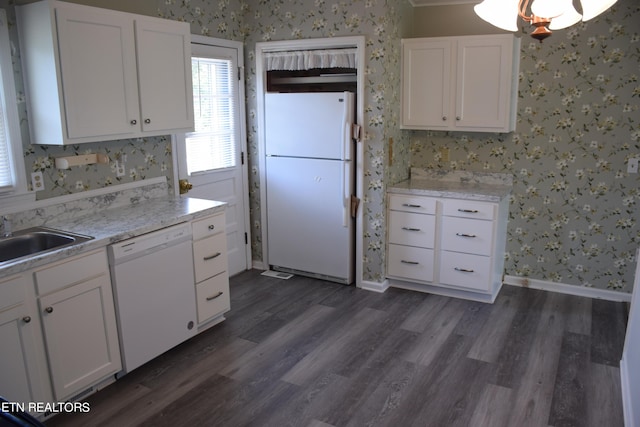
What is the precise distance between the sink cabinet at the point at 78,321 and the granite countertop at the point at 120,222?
0.20ft

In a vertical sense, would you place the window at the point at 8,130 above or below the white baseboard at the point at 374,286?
above

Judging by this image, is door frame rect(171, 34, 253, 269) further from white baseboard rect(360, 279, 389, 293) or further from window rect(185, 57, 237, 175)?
white baseboard rect(360, 279, 389, 293)

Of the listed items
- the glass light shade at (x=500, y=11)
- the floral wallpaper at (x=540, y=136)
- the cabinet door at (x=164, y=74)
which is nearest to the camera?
the glass light shade at (x=500, y=11)

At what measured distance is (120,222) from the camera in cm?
296

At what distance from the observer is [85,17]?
271 centimetres

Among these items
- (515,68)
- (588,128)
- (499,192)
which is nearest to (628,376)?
(499,192)

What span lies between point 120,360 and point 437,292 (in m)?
2.49

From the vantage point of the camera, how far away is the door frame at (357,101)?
3.95 m

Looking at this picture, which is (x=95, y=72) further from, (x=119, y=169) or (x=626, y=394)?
(x=626, y=394)

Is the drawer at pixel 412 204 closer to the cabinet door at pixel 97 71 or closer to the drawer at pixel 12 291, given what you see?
the cabinet door at pixel 97 71

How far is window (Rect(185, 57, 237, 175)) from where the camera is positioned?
13.0 ft

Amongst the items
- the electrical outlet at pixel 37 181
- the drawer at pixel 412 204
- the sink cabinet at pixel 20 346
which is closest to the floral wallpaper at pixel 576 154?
the drawer at pixel 412 204

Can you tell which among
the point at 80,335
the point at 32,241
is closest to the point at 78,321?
the point at 80,335

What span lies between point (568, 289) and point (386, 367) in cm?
198
